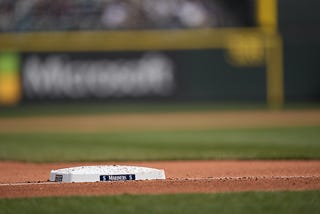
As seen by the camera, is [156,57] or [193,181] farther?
[156,57]

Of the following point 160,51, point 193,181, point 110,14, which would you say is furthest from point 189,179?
point 110,14

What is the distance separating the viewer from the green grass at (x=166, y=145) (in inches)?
372

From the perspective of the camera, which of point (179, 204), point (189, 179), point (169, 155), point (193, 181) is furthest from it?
point (169, 155)

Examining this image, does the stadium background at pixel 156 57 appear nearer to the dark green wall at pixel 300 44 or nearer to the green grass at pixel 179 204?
the dark green wall at pixel 300 44

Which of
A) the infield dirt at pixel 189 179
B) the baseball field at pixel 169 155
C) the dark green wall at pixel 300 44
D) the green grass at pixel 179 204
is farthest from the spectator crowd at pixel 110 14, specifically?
the green grass at pixel 179 204

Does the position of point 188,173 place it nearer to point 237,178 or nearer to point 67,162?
point 237,178

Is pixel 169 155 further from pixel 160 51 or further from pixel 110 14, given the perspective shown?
pixel 110 14

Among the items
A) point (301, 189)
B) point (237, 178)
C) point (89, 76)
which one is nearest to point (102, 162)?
point (237, 178)

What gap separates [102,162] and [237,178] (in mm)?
2589

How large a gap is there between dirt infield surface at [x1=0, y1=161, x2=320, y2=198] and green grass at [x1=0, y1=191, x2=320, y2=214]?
295 mm

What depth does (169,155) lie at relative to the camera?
9.61m

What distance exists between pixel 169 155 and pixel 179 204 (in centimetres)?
459

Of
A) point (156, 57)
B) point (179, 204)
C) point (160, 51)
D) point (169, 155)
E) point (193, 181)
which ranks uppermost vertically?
point (160, 51)

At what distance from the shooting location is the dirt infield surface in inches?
226
